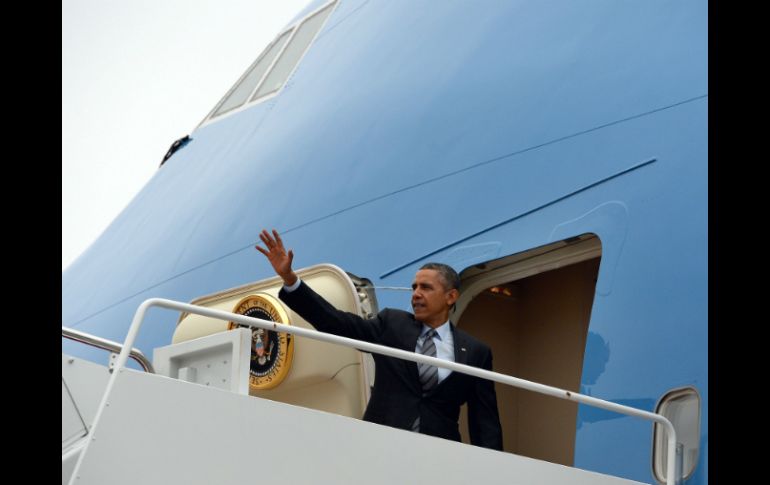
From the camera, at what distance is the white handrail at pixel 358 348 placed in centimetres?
468

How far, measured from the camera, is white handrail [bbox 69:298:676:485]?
4.68 metres

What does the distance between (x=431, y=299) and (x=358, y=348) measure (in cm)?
115

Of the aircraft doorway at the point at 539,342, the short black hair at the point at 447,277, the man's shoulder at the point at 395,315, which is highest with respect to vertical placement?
the aircraft doorway at the point at 539,342

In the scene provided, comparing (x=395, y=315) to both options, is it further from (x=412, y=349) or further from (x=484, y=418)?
(x=484, y=418)

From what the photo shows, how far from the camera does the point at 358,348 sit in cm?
498

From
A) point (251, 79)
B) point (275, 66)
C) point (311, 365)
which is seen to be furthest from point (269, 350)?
point (251, 79)

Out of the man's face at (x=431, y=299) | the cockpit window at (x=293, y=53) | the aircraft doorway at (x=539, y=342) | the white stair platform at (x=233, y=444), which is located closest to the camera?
the white stair platform at (x=233, y=444)

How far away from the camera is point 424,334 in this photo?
600cm

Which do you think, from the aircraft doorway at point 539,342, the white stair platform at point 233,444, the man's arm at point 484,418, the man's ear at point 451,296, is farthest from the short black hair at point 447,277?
the aircraft doorway at point 539,342

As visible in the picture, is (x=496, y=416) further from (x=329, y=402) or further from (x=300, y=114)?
(x=300, y=114)

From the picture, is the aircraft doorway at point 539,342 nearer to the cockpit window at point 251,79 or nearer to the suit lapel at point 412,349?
the suit lapel at point 412,349

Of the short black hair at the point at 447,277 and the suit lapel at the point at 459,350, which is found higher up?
the short black hair at the point at 447,277

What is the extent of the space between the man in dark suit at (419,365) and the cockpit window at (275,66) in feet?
19.2

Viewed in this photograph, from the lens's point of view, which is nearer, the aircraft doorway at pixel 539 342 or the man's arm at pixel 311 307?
the man's arm at pixel 311 307
